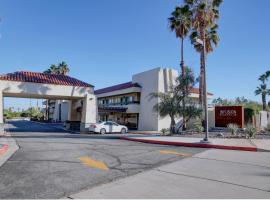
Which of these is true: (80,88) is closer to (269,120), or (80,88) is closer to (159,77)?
(159,77)

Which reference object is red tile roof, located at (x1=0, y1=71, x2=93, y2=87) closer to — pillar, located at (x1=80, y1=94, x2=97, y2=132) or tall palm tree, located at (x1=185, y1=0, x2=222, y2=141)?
pillar, located at (x1=80, y1=94, x2=97, y2=132)

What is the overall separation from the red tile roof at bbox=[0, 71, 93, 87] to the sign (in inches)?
632

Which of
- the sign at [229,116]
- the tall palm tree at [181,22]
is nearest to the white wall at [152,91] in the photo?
the tall palm tree at [181,22]

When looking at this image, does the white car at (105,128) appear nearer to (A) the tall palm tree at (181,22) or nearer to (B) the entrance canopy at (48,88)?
(B) the entrance canopy at (48,88)

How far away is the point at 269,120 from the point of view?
3903 cm

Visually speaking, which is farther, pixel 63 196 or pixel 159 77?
pixel 159 77

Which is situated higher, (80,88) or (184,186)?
(80,88)

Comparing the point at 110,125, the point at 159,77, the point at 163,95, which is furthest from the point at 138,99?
the point at 163,95

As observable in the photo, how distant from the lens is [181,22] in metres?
35.0

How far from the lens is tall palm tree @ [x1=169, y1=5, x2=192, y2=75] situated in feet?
114

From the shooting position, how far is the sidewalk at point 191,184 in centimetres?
600

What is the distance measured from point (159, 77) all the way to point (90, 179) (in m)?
28.7

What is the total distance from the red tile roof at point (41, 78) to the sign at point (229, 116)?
16052mm

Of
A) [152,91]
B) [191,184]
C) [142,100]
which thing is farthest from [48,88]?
[191,184]
